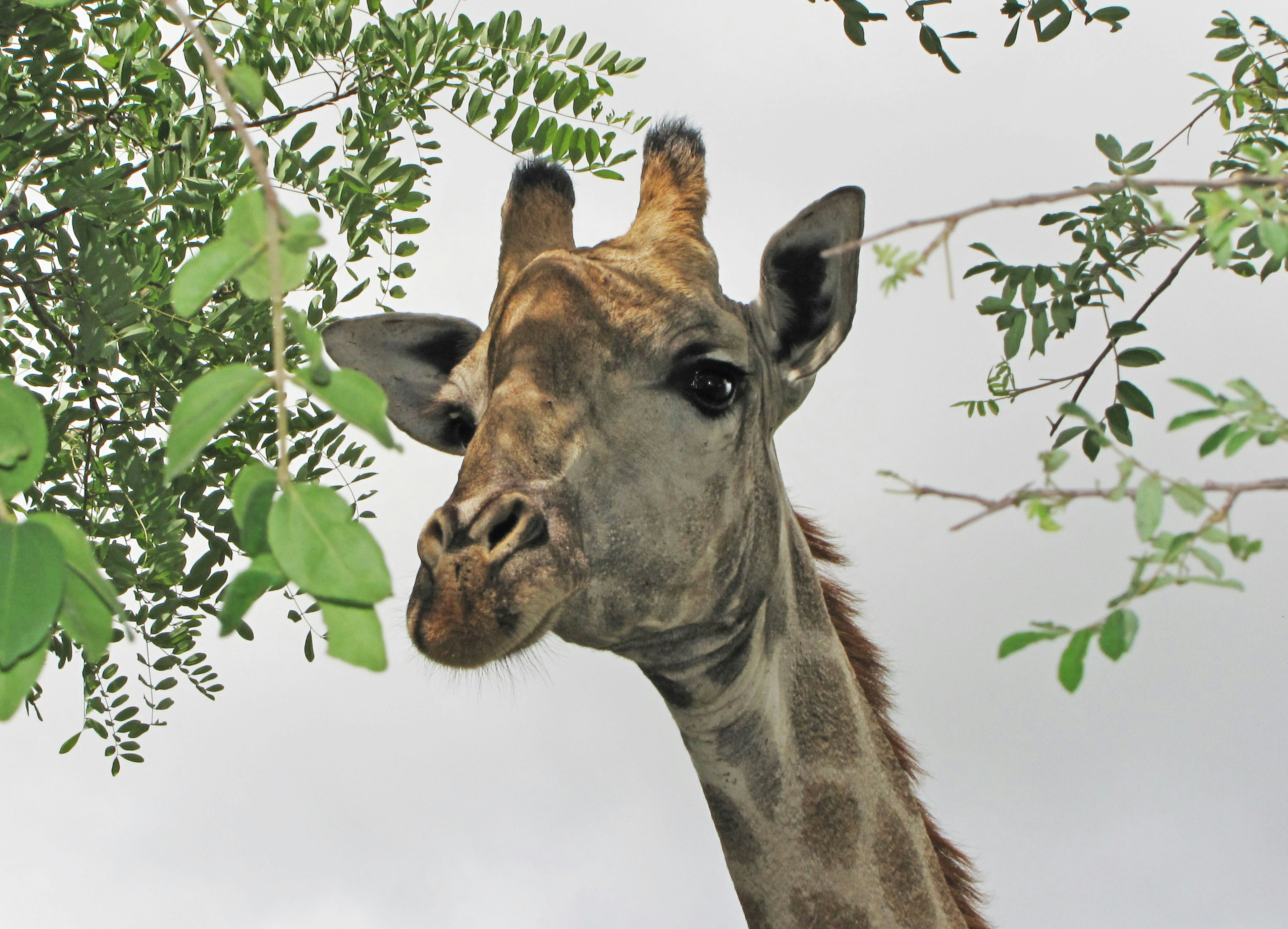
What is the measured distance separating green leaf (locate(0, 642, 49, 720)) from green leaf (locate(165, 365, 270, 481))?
28 cm

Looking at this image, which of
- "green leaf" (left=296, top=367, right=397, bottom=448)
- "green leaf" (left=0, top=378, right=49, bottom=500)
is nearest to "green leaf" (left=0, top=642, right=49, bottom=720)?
"green leaf" (left=0, top=378, right=49, bottom=500)

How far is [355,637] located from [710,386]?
184 cm

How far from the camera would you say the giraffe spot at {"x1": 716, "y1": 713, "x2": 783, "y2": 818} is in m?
2.87

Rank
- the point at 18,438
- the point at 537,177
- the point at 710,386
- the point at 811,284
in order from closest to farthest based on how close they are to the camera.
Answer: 1. the point at 18,438
2. the point at 710,386
3. the point at 811,284
4. the point at 537,177

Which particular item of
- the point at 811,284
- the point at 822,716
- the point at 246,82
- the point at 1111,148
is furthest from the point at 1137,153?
the point at 246,82

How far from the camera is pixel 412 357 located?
3.44 metres

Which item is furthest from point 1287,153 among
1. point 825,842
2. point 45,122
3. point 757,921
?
point 45,122

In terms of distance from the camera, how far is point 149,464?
11.5 ft

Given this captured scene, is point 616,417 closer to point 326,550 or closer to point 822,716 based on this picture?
point 822,716

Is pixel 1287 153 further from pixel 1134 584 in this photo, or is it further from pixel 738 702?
pixel 738 702

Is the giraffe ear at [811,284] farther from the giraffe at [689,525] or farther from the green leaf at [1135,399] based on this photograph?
the green leaf at [1135,399]

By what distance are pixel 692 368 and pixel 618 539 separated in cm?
50

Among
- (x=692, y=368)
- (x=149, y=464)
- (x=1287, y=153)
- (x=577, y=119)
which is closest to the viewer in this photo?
(x=1287, y=153)

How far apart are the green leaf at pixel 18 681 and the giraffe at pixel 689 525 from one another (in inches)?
42.5
